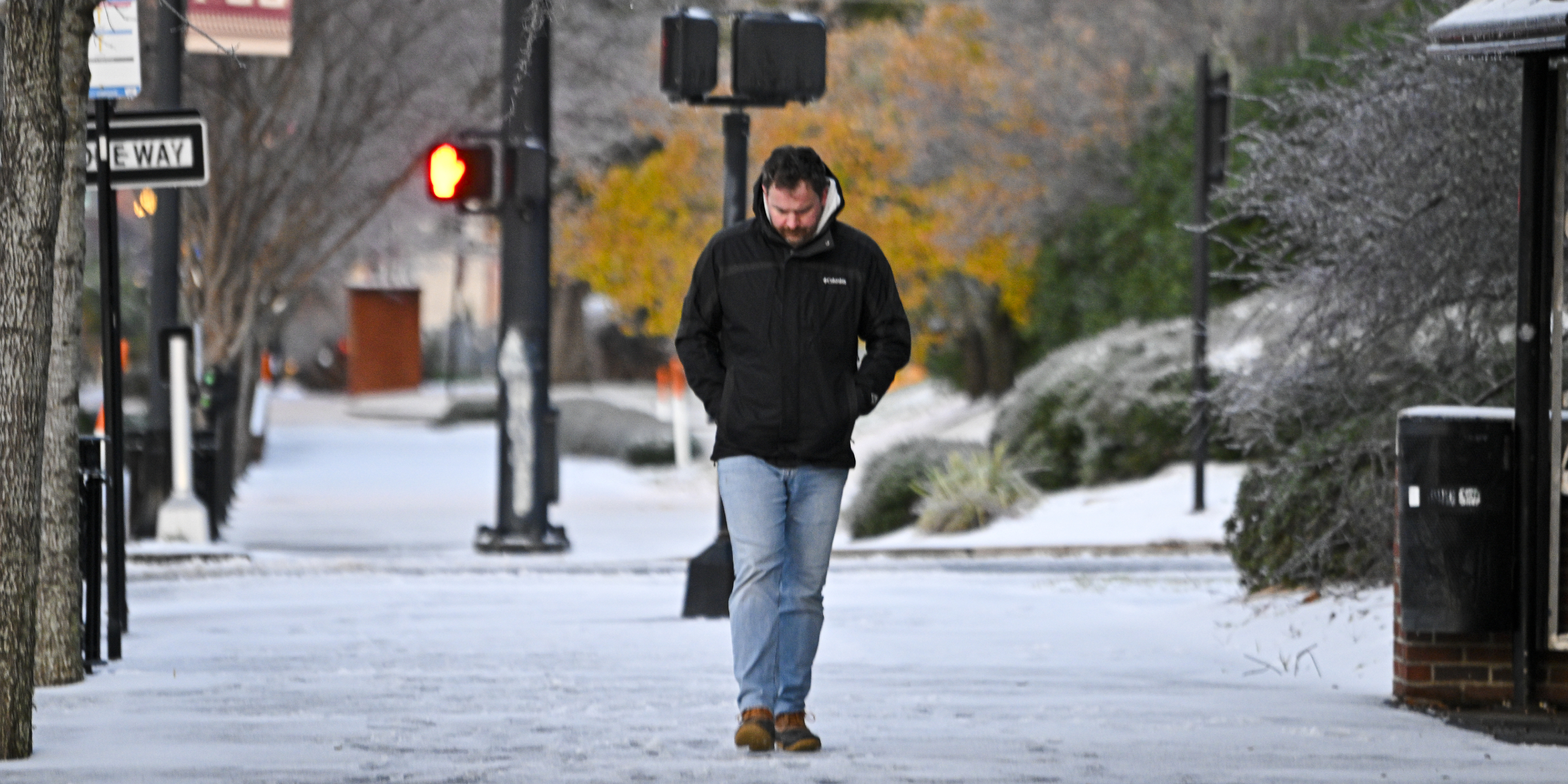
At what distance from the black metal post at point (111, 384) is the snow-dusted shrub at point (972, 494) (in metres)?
9.92

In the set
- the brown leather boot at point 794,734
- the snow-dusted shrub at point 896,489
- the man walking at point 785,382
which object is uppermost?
the man walking at point 785,382

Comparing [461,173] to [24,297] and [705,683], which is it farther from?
[24,297]

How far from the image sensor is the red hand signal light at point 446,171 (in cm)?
1368

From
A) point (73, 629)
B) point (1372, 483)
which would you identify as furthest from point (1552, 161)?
point (73, 629)

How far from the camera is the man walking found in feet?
19.7

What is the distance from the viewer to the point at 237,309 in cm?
2170

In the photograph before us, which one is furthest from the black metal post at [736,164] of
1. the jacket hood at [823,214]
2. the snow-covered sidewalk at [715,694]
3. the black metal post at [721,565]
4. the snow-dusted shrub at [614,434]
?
the snow-dusted shrub at [614,434]

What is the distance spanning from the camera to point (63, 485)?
734 centimetres

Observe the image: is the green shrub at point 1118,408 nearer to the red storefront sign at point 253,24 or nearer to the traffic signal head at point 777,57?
the red storefront sign at point 253,24

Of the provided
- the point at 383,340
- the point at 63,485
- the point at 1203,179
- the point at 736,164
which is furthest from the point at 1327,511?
the point at 383,340

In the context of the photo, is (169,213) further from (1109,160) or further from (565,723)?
(1109,160)

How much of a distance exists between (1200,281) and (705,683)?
378 inches

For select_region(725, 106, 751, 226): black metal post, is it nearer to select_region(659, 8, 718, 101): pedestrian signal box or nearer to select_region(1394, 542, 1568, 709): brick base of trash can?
select_region(659, 8, 718, 101): pedestrian signal box

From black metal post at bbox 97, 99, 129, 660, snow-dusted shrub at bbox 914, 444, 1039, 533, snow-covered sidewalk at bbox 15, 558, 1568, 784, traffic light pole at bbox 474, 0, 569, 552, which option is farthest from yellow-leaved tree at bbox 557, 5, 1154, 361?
black metal post at bbox 97, 99, 129, 660
